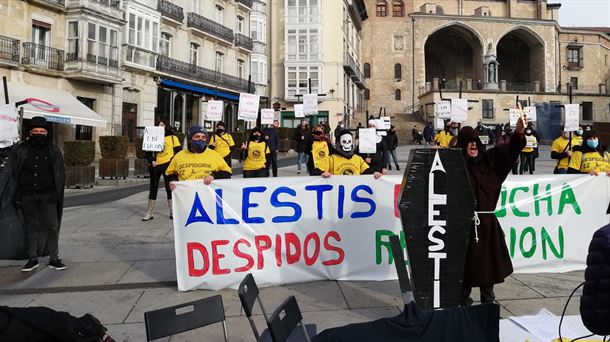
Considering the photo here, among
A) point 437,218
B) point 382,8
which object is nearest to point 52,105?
point 437,218

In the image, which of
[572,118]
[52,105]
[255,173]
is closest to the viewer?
[255,173]

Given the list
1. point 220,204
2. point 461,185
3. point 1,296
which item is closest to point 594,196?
point 461,185

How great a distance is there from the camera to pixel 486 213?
3.94m

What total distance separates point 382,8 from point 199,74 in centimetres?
3893

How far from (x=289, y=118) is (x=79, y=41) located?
2146 centimetres

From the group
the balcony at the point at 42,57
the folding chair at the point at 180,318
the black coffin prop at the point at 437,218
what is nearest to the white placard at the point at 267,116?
the black coffin prop at the point at 437,218

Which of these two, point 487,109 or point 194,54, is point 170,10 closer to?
point 194,54

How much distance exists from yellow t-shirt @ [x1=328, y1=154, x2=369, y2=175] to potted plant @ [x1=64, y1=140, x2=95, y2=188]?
1140cm

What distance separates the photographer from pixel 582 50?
62281mm

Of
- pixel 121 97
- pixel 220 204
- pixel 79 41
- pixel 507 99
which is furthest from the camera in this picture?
pixel 507 99

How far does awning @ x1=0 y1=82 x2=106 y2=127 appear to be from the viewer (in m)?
19.4

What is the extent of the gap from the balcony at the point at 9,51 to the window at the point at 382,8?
50685 mm

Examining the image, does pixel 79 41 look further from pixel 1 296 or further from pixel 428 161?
pixel 428 161

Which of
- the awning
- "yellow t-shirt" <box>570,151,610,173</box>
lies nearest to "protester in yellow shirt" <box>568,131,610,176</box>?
"yellow t-shirt" <box>570,151,610,173</box>
